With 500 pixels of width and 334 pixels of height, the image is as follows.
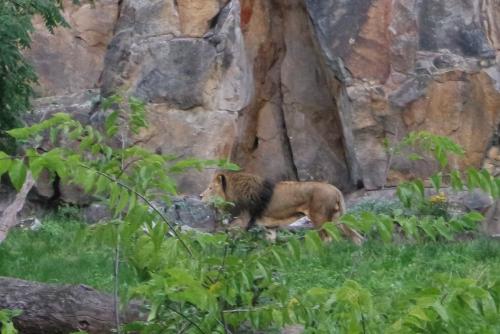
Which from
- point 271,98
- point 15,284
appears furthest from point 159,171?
point 271,98

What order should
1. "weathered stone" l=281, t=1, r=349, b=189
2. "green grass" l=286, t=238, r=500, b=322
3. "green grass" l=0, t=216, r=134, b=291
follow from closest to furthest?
"green grass" l=286, t=238, r=500, b=322, "green grass" l=0, t=216, r=134, b=291, "weathered stone" l=281, t=1, r=349, b=189

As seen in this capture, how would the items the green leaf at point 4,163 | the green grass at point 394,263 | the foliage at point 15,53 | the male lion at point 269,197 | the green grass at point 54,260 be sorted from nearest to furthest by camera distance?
the green leaf at point 4,163 < the green grass at point 394,263 < the green grass at point 54,260 < the foliage at point 15,53 < the male lion at point 269,197

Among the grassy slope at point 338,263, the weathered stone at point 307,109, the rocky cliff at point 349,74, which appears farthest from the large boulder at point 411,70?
the grassy slope at point 338,263

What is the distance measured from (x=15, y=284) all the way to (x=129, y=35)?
844 cm

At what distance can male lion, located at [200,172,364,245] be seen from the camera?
13648 millimetres

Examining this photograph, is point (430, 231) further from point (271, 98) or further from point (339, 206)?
point (271, 98)

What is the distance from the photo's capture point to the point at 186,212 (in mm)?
13414

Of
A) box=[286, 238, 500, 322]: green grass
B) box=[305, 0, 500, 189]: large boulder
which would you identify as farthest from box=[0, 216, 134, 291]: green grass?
box=[305, 0, 500, 189]: large boulder

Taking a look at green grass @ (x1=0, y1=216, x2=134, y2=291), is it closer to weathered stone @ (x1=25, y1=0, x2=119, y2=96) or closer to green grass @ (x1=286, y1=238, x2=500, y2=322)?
green grass @ (x1=286, y1=238, x2=500, y2=322)

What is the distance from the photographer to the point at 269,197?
543 inches

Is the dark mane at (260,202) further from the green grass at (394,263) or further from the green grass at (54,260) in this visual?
the green grass at (394,263)

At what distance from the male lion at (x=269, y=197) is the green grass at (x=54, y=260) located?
89.5 inches

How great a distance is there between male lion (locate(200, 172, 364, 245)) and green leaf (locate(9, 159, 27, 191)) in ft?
32.9

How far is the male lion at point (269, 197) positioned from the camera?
13.6 m
